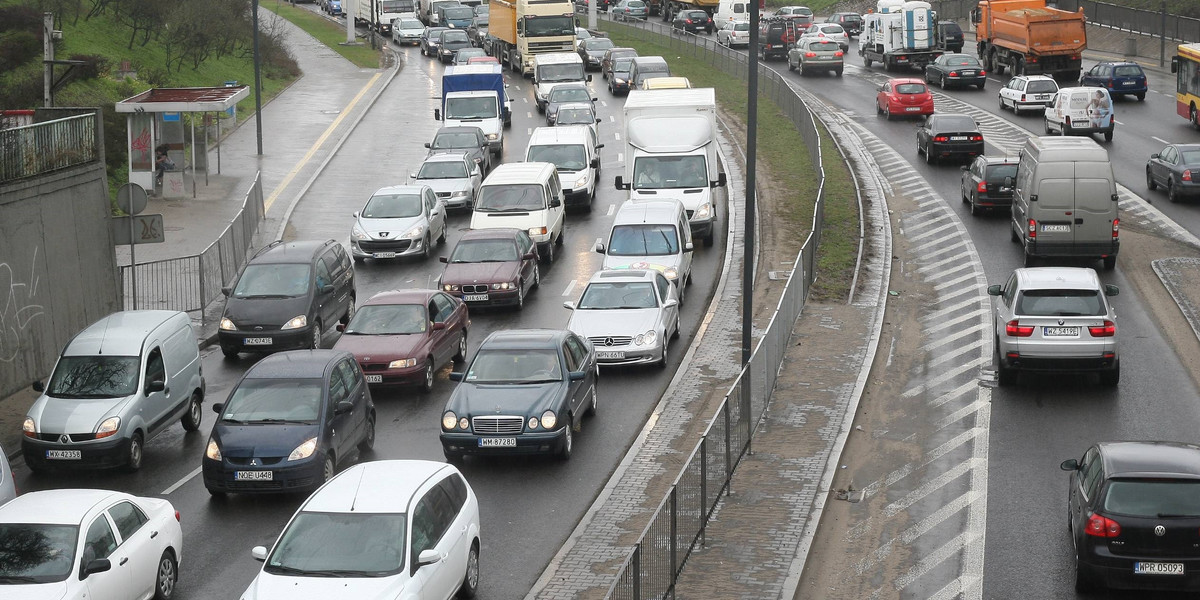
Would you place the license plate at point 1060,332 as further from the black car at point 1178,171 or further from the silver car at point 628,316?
the black car at point 1178,171

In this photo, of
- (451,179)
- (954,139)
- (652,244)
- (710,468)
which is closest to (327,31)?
(451,179)

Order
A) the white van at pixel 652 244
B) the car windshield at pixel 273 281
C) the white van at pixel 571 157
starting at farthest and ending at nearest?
the white van at pixel 571 157 < the white van at pixel 652 244 < the car windshield at pixel 273 281

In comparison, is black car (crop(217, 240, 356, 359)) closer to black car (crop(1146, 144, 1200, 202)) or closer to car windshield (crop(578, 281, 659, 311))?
car windshield (crop(578, 281, 659, 311))

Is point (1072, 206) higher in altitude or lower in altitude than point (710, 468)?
higher

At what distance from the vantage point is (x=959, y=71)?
5566 cm

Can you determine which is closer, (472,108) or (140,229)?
(140,229)

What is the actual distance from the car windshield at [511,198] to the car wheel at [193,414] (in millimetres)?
11836

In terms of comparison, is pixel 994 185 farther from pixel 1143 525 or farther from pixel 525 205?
pixel 1143 525

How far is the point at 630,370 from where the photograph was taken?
22.5m

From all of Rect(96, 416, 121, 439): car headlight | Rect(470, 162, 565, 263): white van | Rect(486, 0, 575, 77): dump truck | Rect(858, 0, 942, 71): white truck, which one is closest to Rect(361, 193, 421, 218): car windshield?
Rect(470, 162, 565, 263): white van

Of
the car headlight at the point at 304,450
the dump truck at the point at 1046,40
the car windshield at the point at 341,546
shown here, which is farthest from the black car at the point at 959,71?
the car windshield at the point at 341,546

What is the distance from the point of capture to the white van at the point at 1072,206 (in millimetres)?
27016

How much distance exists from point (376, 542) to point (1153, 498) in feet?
24.0

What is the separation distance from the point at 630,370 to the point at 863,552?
316 inches
